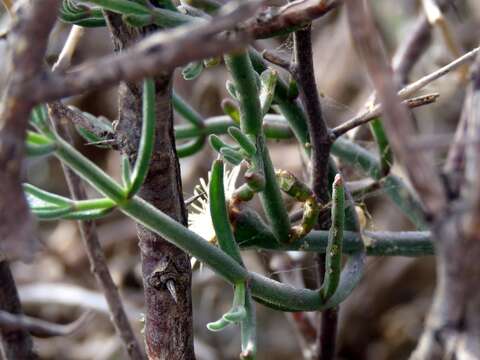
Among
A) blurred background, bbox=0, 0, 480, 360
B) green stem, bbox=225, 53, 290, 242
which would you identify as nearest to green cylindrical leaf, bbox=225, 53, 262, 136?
green stem, bbox=225, 53, 290, 242

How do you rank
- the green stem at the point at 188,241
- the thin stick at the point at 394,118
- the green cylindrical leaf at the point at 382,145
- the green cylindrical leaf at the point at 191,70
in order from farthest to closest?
1. the green cylindrical leaf at the point at 382,145
2. the green cylindrical leaf at the point at 191,70
3. the green stem at the point at 188,241
4. the thin stick at the point at 394,118

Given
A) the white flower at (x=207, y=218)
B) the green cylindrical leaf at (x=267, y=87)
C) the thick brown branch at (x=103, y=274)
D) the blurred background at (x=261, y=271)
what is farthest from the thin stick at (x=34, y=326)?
the blurred background at (x=261, y=271)

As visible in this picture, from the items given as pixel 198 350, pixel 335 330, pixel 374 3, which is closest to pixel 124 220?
pixel 198 350

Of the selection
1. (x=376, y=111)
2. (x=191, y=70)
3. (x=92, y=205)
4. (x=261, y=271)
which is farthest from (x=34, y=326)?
(x=261, y=271)

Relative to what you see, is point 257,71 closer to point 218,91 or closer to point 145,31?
point 145,31

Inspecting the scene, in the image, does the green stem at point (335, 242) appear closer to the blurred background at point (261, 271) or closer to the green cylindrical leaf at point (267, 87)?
the green cylindrical leaf at point (267, 87)

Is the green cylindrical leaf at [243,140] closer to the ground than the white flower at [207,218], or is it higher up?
higher up

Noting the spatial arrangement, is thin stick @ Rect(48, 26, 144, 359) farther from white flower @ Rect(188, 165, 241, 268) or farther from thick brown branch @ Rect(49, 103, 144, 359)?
white flower @ Rect(188, 165, 241, 268)

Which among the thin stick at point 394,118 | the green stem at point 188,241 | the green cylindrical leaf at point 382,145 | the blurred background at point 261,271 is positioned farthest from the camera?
the blurred background at point 261,271

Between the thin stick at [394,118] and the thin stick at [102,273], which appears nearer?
the thin stick at [394,118]
